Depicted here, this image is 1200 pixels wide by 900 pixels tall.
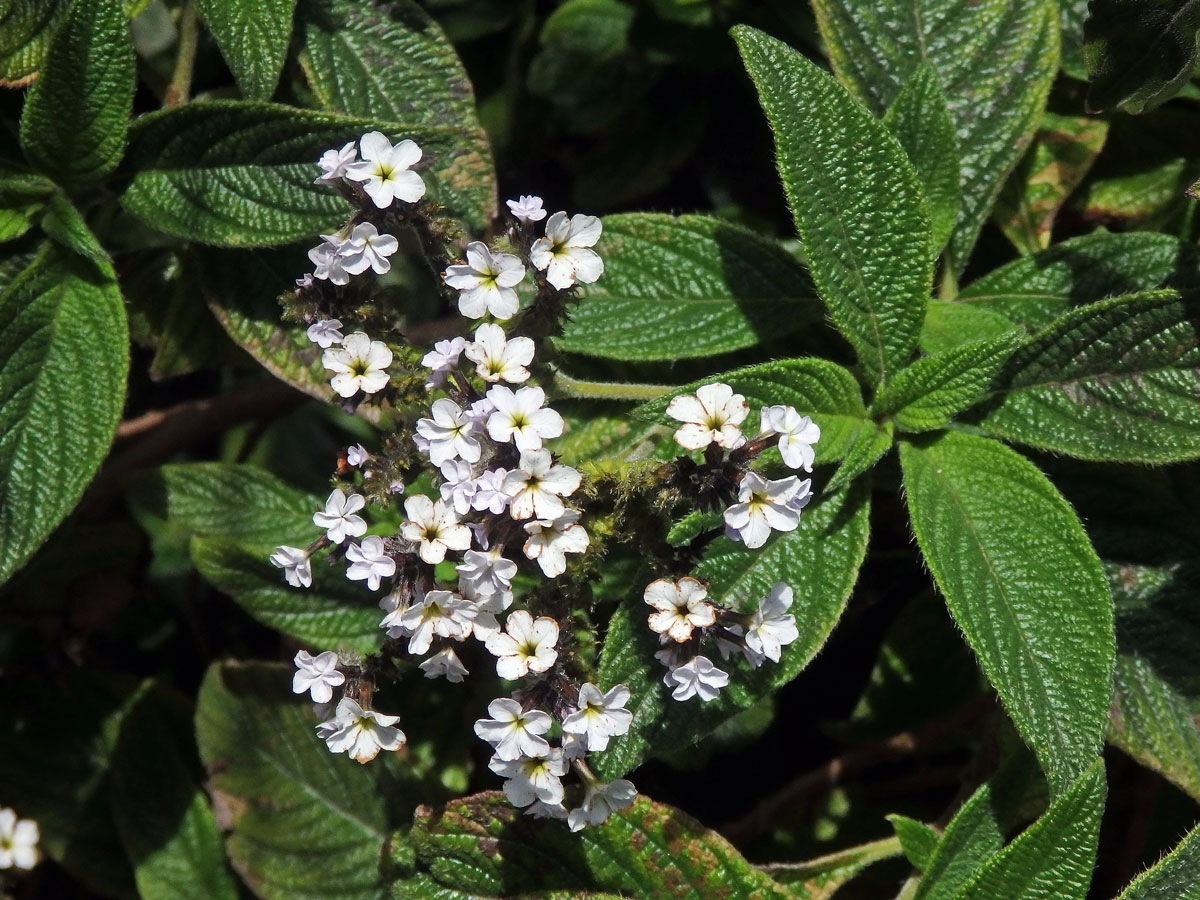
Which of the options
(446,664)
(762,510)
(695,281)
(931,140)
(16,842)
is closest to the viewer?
(762,510)

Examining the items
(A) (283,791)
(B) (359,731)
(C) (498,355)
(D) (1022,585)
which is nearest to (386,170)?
(C) (498,355)

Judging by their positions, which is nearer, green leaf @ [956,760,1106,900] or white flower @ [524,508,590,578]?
white flower @ [524,508,590,578]

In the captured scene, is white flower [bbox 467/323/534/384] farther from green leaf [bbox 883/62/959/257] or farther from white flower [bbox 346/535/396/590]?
green leaf [bbox 883/62/959/257]

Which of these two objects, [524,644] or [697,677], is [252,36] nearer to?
[524,644]

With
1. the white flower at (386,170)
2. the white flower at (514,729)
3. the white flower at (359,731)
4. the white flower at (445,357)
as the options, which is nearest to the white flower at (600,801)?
the white flower at (514,729)

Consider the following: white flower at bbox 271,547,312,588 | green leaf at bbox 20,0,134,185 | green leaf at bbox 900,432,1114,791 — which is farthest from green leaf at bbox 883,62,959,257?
green leaf at bbox 20,0,134,185

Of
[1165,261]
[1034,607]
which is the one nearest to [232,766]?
[1034,607]
